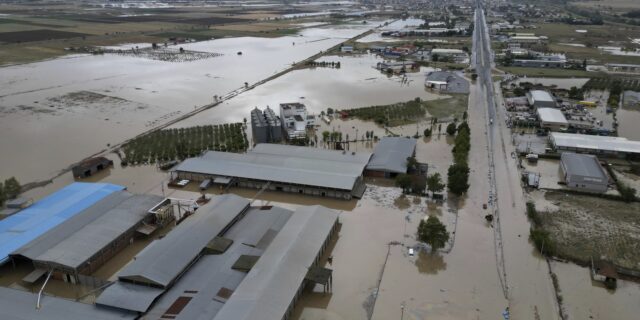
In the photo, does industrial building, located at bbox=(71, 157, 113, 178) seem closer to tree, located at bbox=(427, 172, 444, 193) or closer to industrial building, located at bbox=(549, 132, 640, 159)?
tree, located at bbox=(427, 172, 444, 193)

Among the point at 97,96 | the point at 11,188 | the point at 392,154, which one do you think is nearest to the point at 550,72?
the point at 392,154

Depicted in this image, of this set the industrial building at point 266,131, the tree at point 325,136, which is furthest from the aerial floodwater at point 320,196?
the tree at point 325,136

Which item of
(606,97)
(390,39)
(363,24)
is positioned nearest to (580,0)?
(363,24)

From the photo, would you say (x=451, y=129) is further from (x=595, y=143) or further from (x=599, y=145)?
(x=599, y=145)

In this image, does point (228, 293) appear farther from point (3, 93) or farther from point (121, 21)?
point (121, 21)

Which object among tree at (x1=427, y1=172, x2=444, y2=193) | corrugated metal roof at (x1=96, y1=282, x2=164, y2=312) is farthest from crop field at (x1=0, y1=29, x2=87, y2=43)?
tree at (x1=427, y1=172, x2=444, y2=193)

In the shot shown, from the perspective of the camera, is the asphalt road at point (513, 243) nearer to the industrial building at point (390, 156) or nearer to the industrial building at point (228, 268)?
the industrial building at point (390, 156)

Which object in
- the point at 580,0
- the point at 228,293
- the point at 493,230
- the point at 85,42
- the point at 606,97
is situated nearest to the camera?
the point at 228,293
